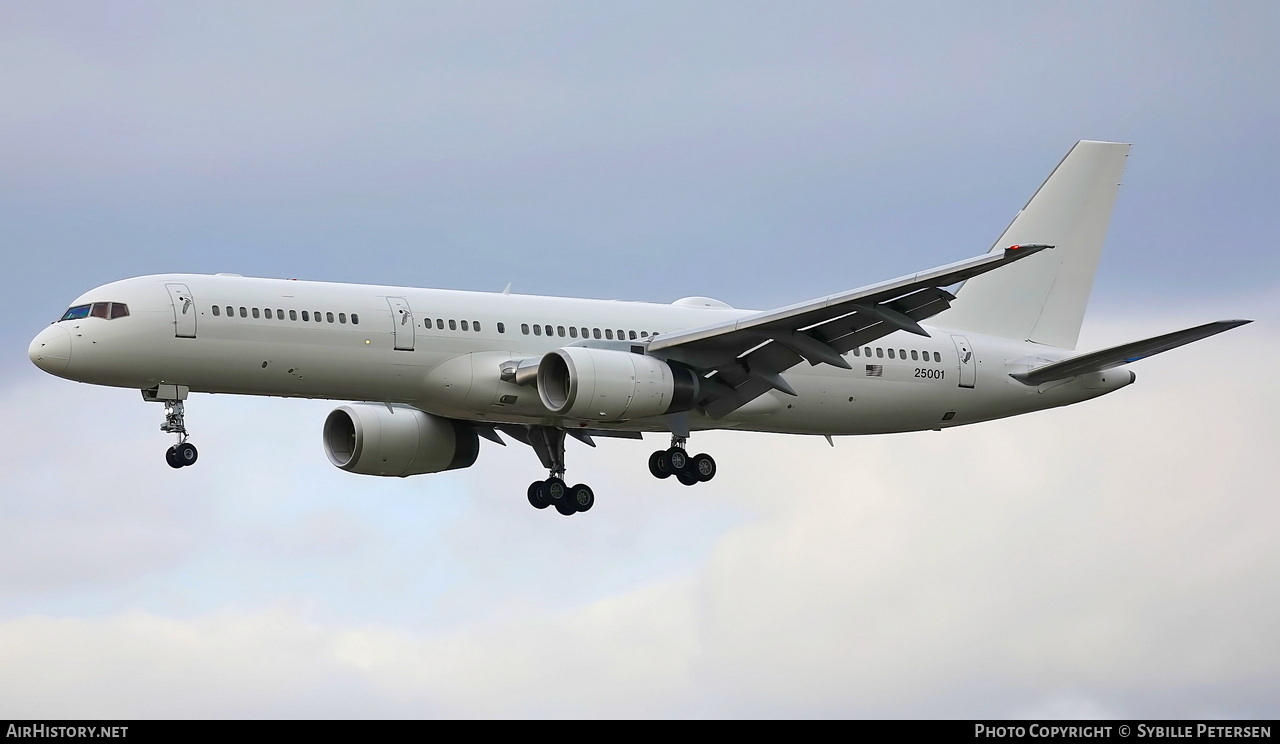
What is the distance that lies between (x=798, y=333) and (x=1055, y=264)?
44.6 ft

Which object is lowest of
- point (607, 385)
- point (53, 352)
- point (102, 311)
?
point (607, 385)

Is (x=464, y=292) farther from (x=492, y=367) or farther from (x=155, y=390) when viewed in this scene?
(x=155, y=390)

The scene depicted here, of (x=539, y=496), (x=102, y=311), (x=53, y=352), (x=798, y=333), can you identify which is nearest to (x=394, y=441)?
(x=539, y=496)

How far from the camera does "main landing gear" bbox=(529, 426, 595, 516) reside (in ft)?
169

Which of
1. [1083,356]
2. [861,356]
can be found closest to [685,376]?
[861,356]

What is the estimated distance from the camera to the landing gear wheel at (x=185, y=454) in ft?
141

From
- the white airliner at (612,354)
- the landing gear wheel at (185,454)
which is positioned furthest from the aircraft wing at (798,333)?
the landing gear wheel at (185,454)

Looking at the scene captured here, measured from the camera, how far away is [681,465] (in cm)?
4922

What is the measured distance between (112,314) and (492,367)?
923cm

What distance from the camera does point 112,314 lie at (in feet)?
139

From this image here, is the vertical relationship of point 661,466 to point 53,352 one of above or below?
below

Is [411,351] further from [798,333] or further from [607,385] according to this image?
[798,333]

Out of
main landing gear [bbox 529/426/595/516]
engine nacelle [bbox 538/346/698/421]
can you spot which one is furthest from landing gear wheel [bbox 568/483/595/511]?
engine nacelle [bbox 538/346/698/421]

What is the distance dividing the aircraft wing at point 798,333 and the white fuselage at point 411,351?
1.15m
